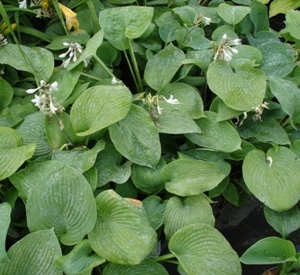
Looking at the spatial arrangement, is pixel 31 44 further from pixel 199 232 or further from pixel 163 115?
pixel 199 232

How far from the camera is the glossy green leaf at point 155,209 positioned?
106 cm

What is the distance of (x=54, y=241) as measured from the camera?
93 centimetres

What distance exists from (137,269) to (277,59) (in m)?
0.70

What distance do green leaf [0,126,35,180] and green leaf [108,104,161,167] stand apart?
0.19 metres

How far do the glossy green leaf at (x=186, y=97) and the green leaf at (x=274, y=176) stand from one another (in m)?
0.17

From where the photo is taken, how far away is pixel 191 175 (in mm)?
1095

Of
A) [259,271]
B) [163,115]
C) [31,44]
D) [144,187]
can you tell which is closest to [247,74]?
[163,115]

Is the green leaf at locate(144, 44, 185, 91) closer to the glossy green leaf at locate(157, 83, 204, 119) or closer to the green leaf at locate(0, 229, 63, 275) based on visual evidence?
the glossy green leaf at locate(157, 83, 204, 119)

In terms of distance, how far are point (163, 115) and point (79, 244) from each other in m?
0.38

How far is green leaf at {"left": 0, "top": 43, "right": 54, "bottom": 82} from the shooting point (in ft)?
4.19

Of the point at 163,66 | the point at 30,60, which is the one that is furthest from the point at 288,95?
the point at 30,60

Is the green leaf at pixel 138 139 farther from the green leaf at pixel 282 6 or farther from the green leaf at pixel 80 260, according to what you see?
the green leaf at pixel 282 6

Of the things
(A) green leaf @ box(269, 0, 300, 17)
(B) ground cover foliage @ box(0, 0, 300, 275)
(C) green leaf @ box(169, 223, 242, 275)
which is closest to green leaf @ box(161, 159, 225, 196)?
(B) ground cover foliage @ box(0, 0, 300, 275)

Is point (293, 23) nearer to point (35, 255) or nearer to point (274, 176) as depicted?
point (274, 176)
